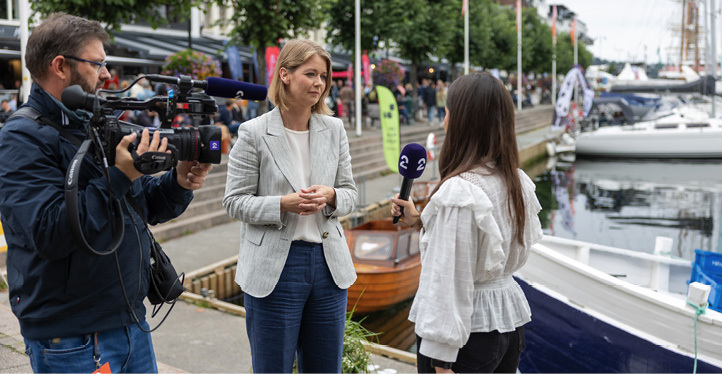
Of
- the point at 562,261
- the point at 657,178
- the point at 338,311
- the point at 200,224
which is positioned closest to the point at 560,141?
the point at 657,178

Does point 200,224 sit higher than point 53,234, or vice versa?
point 53,234

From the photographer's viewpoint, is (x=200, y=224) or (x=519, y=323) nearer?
(x=519, y=323)

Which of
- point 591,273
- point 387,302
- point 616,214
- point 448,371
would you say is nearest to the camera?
point 448,371

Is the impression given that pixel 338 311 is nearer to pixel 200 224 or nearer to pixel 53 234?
pixel 53 234

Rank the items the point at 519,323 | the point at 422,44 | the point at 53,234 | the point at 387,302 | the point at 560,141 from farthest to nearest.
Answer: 1. the point at 560,141
2. the point at 422,44
3. the point at 387,302
4. the point at 519,323
5. the point at 53,234

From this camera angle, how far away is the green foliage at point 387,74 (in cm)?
2712

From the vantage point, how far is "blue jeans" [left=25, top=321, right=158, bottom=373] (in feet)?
6.72

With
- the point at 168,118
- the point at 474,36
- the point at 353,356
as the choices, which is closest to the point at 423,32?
the point at 474,36

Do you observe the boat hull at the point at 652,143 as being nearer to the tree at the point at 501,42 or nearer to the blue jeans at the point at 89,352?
the tree at the point at 501,42

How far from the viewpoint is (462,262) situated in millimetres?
2285

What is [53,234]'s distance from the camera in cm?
189

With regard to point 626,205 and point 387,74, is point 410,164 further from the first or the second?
point 387,74

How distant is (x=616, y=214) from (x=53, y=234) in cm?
1943

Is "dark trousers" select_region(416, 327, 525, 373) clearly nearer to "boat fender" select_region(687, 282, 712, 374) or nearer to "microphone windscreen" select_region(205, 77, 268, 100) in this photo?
"microphone windscreen" select_region(205, 77, 268, 100)
